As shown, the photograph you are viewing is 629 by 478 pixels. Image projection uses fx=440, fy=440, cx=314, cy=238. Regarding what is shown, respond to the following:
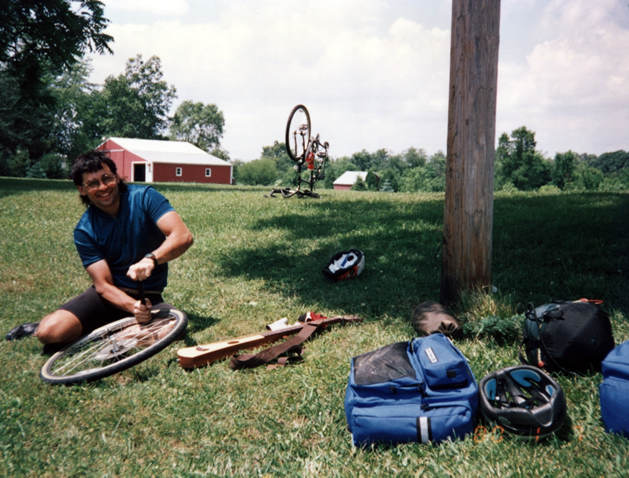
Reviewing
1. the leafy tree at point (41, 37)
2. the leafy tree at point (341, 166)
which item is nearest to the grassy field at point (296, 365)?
the leafy tree at point (41, 37)

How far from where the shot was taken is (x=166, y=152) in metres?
54.9

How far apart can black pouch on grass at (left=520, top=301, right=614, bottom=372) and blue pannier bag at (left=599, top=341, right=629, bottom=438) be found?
0.46 m

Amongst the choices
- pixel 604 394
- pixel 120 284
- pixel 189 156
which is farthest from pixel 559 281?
pixel 189 156

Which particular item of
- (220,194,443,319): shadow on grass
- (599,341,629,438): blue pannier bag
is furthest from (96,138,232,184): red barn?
(599,341,629,438): blue pannier bag

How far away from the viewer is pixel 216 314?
575cm

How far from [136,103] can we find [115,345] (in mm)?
76970

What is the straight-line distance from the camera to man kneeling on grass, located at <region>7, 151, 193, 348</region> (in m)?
4.46

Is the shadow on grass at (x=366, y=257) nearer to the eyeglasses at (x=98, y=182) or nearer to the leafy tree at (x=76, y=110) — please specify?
the eyeglasses at (x=98, y=182)

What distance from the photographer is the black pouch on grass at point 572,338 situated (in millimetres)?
3320

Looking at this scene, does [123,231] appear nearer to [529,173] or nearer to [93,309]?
[93,309]

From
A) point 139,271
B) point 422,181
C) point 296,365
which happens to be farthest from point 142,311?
point 422,181

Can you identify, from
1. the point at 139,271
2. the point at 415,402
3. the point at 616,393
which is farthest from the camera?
the point at 139,271

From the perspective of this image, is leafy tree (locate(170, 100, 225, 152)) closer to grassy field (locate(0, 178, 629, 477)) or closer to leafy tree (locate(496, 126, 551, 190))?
leafy tree (locate(496, 126, 551, 190))

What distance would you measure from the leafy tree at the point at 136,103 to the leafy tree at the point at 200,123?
60.8ft
